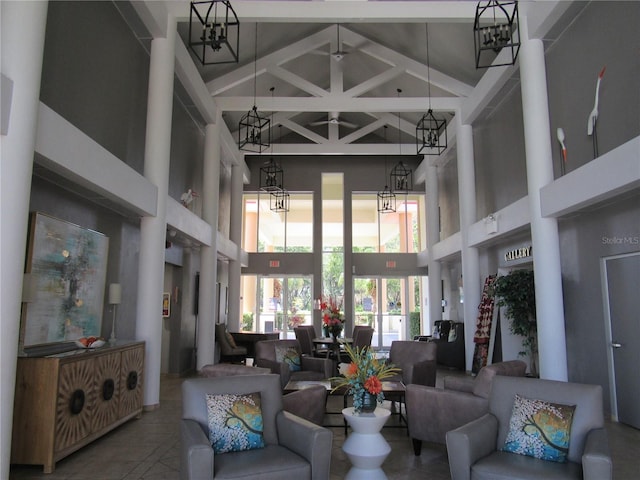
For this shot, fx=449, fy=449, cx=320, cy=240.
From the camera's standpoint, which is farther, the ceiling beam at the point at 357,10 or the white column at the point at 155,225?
the ceiling beam at the point at 357,10

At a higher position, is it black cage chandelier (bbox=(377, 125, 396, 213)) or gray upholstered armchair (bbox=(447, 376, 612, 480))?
black cage chandelier (bbox=(377, 125, 396, 213))

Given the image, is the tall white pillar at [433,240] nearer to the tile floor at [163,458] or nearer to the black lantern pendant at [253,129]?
the black lantern pendant at [253,129]

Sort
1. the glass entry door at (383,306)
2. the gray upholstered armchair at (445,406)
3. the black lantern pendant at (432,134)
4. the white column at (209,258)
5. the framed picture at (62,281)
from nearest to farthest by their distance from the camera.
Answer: the gray upholstered armchair at (445,406)
the framed picture at (62,281)
the black lantern pendant at (432,134)
the white column at (209,258)
the glass entry door at (383,306)

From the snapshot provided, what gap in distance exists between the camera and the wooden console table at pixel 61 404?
382 centimetres

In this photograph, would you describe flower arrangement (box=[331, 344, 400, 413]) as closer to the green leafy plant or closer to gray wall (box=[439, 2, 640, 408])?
gray wall (box=[439, 2, 640, 408])

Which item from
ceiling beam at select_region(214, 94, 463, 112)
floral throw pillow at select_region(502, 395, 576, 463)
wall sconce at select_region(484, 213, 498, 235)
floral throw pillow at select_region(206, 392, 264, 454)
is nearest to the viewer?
floral throw pillow at select_region(502, 395, 576, 463)

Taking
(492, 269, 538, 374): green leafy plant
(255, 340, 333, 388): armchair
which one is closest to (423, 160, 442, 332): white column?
Result: (492, 269, 538, 374): green leafy plant

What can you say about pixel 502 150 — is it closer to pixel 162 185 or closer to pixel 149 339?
pixel 162 185

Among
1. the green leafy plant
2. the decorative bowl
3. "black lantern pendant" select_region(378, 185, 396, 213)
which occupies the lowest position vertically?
the decorative bowl

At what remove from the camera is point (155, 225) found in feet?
20.7

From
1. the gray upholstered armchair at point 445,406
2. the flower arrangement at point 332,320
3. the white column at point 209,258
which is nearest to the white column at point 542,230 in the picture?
the gray upholstered armchair at point 445,406

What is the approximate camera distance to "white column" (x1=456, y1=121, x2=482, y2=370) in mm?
9664

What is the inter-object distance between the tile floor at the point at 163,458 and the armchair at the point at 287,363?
58.4 inches

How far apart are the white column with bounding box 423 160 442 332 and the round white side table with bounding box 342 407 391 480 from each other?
974cm
